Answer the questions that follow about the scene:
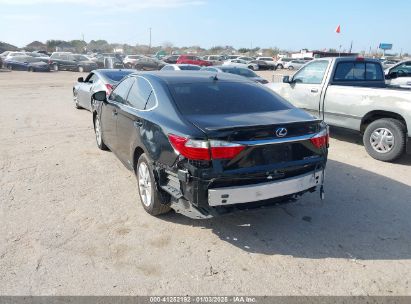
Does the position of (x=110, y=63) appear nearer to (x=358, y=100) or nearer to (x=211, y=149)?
(x=358, y=100)

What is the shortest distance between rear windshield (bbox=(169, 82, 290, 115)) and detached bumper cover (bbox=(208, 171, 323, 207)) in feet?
2.93

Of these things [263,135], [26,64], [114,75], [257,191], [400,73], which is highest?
[400,73]

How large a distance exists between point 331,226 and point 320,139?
1.02m

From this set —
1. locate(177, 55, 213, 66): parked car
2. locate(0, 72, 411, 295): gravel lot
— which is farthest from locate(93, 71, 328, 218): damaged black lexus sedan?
locate(177, 55, 213, 66): parked car

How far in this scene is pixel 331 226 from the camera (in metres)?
4.12

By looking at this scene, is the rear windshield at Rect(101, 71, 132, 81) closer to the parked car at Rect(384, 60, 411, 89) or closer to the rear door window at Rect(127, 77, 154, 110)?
the rear door window at Rect(127, 77, 154, 110)

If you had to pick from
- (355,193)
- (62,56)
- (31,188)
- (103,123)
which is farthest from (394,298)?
(62,56)

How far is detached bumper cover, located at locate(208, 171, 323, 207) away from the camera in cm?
336

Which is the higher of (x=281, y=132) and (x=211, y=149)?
(x=281, y=132)

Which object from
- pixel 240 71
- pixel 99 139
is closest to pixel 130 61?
pixel 240 71

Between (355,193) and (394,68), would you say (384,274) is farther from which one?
(394,68)

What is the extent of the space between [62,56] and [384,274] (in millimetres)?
37182

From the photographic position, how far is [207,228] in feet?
13.3

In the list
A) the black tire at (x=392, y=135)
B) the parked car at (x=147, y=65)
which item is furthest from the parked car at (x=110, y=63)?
the black tire at (x=392, y=135)
